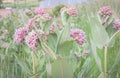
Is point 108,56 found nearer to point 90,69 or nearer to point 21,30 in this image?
point 90,69

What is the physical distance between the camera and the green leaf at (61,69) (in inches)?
43.8

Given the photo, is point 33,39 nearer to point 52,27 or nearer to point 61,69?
point 61,69

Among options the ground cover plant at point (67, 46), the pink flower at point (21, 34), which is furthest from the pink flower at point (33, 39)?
the pink flower at point (21, 34)

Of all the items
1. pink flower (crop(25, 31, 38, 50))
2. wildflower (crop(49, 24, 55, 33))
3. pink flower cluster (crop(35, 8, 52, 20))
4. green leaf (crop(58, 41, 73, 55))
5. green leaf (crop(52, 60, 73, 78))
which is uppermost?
pink flower cluster (crop(35, 8, 52, 20))

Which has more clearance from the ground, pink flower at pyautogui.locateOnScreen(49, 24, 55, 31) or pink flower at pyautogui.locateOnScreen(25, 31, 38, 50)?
pink flower at pyautogui.locateOnScreen(49, 24, 55, 31)

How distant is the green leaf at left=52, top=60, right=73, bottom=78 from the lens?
1111mm

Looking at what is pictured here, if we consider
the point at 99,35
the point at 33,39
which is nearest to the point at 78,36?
the point at 99,35

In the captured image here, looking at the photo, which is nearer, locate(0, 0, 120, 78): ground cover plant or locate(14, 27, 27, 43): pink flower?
locate(0, 0, 120, 78): ground cover plant

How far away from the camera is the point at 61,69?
3.69ft

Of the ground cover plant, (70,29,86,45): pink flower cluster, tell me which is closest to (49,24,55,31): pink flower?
the ground cover plant

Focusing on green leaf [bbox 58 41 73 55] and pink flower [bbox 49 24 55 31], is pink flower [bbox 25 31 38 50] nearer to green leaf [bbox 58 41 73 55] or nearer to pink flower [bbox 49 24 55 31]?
green leaf [bbox 58 41 73 55]

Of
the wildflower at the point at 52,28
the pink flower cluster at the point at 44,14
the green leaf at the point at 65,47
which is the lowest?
the green leaf at the point at 65,47

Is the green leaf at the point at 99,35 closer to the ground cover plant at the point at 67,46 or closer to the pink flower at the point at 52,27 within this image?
the ground cover plant at the point at 67,46

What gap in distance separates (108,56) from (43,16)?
0.28 metres
